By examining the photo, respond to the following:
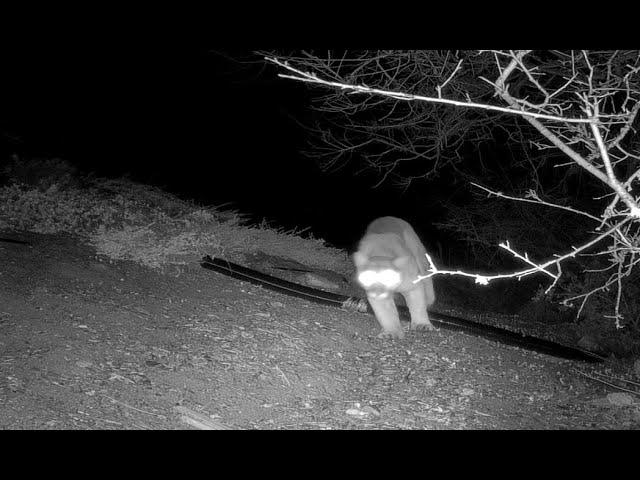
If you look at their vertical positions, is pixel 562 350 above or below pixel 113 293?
above

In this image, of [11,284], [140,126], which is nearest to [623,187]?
[11,284]

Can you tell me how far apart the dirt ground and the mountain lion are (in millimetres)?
354

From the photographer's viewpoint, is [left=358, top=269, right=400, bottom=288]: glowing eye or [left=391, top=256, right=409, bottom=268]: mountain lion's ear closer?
[left=358, top=269, right=400, bottom=288]: glowing eye

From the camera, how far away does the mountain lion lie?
715cm

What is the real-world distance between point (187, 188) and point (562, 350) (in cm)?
2198

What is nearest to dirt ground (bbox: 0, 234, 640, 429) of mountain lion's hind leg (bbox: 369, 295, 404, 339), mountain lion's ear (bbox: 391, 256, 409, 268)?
mountain lion's hind leg (bbox: 369, 295, 404, 339)

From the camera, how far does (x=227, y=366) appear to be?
5.40 m

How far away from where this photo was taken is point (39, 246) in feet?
25.3

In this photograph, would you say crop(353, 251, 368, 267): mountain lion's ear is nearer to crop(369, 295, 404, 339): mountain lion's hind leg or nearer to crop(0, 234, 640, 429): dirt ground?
crop(369, 295, 404, 339): mountain lion's hind leg

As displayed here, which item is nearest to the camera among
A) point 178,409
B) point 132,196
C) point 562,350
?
point 178,409

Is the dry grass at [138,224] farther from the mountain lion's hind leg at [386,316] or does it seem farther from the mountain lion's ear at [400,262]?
the mountain lion's ear at [400,262]

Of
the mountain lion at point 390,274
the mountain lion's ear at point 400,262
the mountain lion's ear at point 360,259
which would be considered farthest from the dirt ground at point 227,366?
the mountain lion's ear at point 400,262

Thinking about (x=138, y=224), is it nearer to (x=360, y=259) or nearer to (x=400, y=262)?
(x=360, y=259)

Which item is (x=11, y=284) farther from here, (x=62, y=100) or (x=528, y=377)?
(x=62, y=100)
